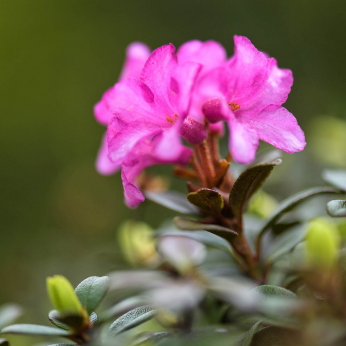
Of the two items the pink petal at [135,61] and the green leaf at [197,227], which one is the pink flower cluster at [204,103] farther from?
the pink petal at [135,61]

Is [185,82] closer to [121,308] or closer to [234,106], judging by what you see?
[234,106]

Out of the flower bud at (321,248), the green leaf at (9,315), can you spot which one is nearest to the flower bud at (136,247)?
the green leaf at (9,315)

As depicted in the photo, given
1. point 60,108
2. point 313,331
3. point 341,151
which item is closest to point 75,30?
point 60,108

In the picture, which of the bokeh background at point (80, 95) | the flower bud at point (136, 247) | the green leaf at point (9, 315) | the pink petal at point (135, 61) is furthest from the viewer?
the bokeh background at point (80, 95)

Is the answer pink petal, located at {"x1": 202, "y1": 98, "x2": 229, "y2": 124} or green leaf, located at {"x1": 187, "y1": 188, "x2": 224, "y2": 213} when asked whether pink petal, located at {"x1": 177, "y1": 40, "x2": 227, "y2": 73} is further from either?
green leaf, located at {"x1": 187, "y1": 188, "x2": 224, "y2": 213}

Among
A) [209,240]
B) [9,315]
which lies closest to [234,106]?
[209,240]

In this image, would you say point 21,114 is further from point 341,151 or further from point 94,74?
point 341,151
